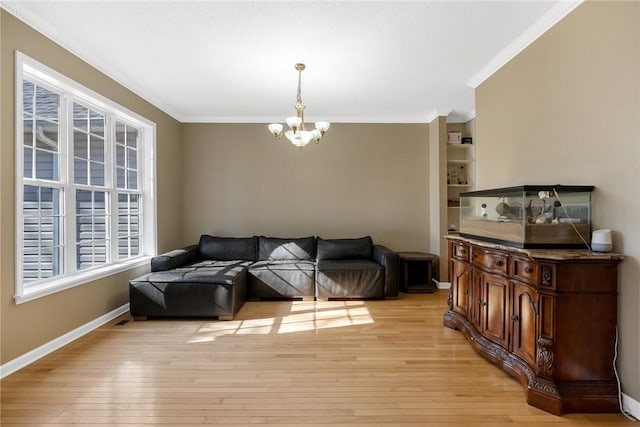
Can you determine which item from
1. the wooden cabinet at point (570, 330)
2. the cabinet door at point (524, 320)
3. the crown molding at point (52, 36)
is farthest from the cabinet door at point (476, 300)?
the crown molding at point (52, 36)

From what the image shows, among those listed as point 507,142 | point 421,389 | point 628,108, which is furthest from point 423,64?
point 421,389

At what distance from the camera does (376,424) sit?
1.85 m

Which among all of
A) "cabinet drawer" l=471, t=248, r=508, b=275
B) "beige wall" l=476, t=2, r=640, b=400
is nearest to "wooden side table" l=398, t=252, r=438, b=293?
"cabinet drawer" l=471, t=248, r=508, b=275

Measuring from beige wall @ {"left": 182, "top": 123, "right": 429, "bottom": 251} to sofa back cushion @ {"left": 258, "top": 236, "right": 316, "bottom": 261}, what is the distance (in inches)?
12.5

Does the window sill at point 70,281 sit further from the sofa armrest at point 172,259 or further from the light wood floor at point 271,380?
the light wood floor at point 271,380

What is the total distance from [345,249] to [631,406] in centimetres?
338

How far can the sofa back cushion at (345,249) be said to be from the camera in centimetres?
487

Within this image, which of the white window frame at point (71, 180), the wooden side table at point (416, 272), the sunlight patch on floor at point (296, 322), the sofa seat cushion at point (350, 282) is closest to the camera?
the white window frame at point (71, 180)

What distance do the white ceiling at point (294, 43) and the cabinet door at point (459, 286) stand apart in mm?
2079

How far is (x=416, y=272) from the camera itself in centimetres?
506

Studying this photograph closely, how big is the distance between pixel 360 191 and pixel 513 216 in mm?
3037

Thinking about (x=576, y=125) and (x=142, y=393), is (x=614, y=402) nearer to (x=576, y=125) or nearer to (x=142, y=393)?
(x=576, y=125)

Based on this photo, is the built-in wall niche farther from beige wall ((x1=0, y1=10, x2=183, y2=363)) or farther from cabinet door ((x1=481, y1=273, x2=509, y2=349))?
beige wall ((x1=0, y1=10, x2=183, y2=363))

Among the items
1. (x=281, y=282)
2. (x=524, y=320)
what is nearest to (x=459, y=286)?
(x=524, y=320)
